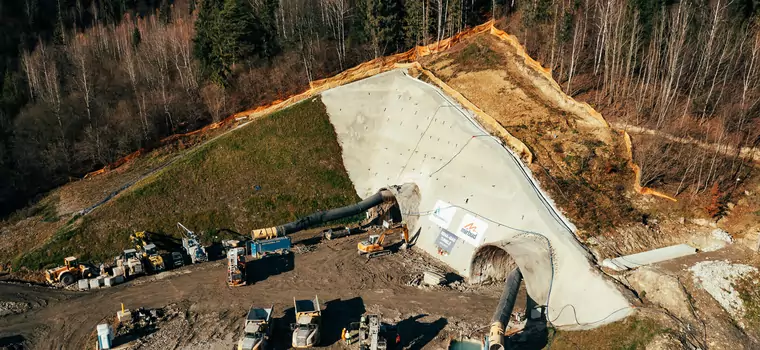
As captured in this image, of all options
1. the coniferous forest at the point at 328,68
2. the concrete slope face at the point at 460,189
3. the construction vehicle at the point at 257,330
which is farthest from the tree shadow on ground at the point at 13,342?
the concrete slope face at the point at 460,189

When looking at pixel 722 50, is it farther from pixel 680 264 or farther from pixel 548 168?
pixel 680 264

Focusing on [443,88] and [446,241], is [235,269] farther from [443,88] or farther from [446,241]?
[443,88]

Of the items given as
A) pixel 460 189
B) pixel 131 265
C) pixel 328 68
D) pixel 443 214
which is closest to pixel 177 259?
pixel 131 265

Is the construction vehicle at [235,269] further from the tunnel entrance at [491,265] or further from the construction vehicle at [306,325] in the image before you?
the tunnel entrance at [491,265]

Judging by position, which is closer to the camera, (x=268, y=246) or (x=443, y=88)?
(x=268, y=246)

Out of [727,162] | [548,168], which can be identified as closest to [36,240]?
[548,168]
